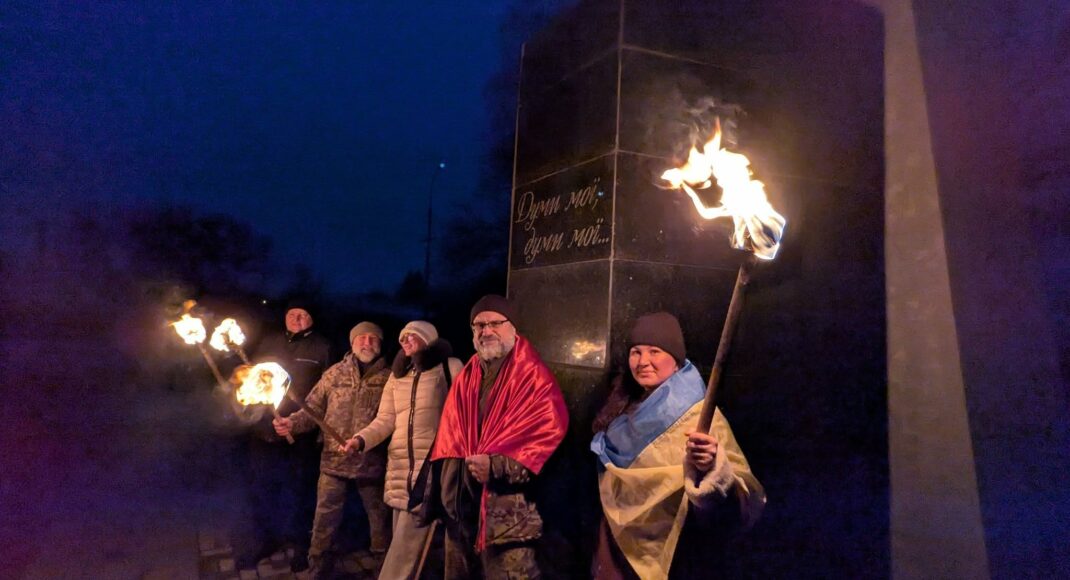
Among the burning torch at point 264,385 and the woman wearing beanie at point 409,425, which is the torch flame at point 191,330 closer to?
the burning torch at point 264,385

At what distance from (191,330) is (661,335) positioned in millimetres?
3707

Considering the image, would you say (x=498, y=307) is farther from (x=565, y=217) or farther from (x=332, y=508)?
(x=332, y=508)

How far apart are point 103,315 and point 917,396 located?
25477 mm

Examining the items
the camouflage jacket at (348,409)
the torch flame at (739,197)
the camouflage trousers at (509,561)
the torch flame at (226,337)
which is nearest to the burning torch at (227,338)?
the torch flame at (226,337)

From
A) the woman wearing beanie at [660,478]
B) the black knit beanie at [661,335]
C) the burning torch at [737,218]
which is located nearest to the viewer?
the burning torch at [737,218]

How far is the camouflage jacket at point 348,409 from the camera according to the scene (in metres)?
5.50

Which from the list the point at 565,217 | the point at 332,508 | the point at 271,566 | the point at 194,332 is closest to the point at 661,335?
the point at 565,217

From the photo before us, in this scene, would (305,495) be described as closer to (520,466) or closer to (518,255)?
(518,255)

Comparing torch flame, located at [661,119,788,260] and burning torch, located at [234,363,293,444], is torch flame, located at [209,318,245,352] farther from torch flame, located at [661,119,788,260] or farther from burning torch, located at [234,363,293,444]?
torch flame, located at [661,119,788,260]

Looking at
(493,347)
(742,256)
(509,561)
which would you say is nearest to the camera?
(509,561)

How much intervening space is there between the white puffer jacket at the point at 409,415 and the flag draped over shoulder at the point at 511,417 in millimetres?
564

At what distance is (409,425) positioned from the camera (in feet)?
16.2

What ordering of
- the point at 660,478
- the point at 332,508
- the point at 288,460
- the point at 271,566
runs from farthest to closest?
the point at 288,460 < the point at 271,566 < the point at 332,508 < the point at 660,478

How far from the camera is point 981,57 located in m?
4.73
